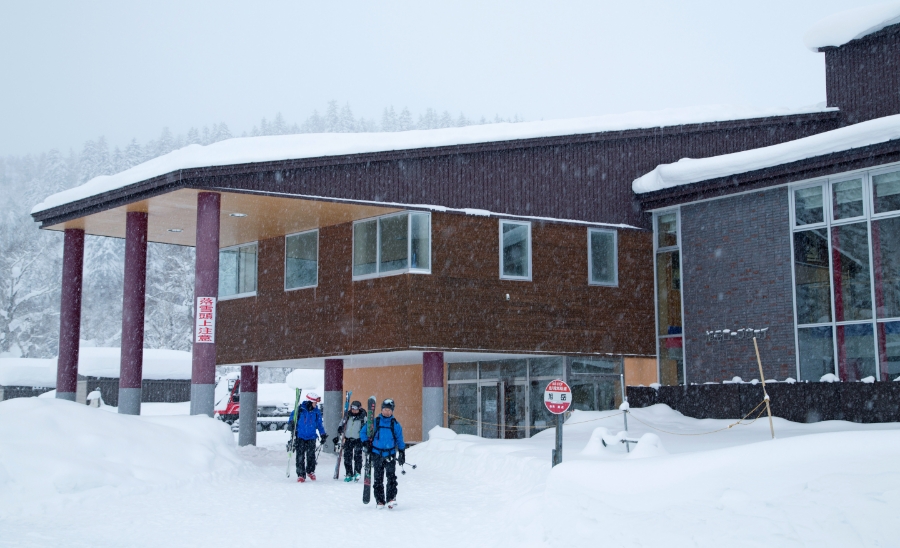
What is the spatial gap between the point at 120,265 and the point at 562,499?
68528mm

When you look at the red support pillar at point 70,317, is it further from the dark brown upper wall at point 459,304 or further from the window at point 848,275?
the window at point 848,275

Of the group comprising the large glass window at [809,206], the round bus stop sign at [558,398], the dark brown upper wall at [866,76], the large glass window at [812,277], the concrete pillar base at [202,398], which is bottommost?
the concrete pillar base at [202,398]

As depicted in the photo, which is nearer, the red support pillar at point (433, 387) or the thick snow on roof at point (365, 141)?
the thick snow on roof at point (365, 141)

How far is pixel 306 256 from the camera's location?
2348cm

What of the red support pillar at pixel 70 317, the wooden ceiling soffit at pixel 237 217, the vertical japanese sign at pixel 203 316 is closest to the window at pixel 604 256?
the wooden ceiling soffit at pixel 237 217

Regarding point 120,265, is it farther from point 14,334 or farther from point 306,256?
point 306,256

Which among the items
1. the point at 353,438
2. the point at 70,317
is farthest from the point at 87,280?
the point at 353,438

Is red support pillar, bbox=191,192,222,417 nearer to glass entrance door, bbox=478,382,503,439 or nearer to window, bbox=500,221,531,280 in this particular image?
window, bbox=500,221,531,280

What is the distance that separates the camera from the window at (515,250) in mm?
22062

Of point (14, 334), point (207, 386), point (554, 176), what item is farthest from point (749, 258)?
point (14, 334)

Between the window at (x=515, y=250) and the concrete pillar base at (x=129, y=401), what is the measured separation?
8827 millimetres

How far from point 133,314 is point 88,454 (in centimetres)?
925

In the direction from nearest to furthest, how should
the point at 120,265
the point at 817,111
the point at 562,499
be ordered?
the point at 562,499 → the point at 817,111 → the point at 120,265

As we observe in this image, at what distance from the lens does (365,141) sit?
21000 millimetres
